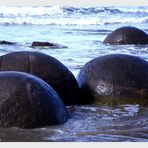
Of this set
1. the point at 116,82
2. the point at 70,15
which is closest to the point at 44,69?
the point at 116,82

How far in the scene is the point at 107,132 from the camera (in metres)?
5.21

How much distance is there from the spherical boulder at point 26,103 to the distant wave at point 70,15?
22.8m

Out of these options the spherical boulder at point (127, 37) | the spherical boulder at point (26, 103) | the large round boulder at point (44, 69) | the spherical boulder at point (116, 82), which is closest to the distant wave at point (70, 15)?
the spherical boulder at point (127, 37)

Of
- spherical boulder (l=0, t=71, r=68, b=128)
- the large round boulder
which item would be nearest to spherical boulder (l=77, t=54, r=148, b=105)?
the large round boulder

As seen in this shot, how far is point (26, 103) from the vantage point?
5.18m

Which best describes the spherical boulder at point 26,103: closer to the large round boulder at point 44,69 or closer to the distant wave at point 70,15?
the large round boulder at point 44,69

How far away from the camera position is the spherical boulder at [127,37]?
16.2m

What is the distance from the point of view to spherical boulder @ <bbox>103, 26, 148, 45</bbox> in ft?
53.3

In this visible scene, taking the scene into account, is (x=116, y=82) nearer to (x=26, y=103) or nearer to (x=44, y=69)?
(x=44, y=69)

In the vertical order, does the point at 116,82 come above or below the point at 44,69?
below

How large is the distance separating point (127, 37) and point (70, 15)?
18.5m

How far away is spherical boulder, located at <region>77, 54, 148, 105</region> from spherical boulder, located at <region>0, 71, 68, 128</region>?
1.46 meters

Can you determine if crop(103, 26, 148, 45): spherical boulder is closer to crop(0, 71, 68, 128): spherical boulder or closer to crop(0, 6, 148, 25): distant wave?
crop(0, 71, 68, 128): spherical boulder

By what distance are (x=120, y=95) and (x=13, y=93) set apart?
2029 mm
